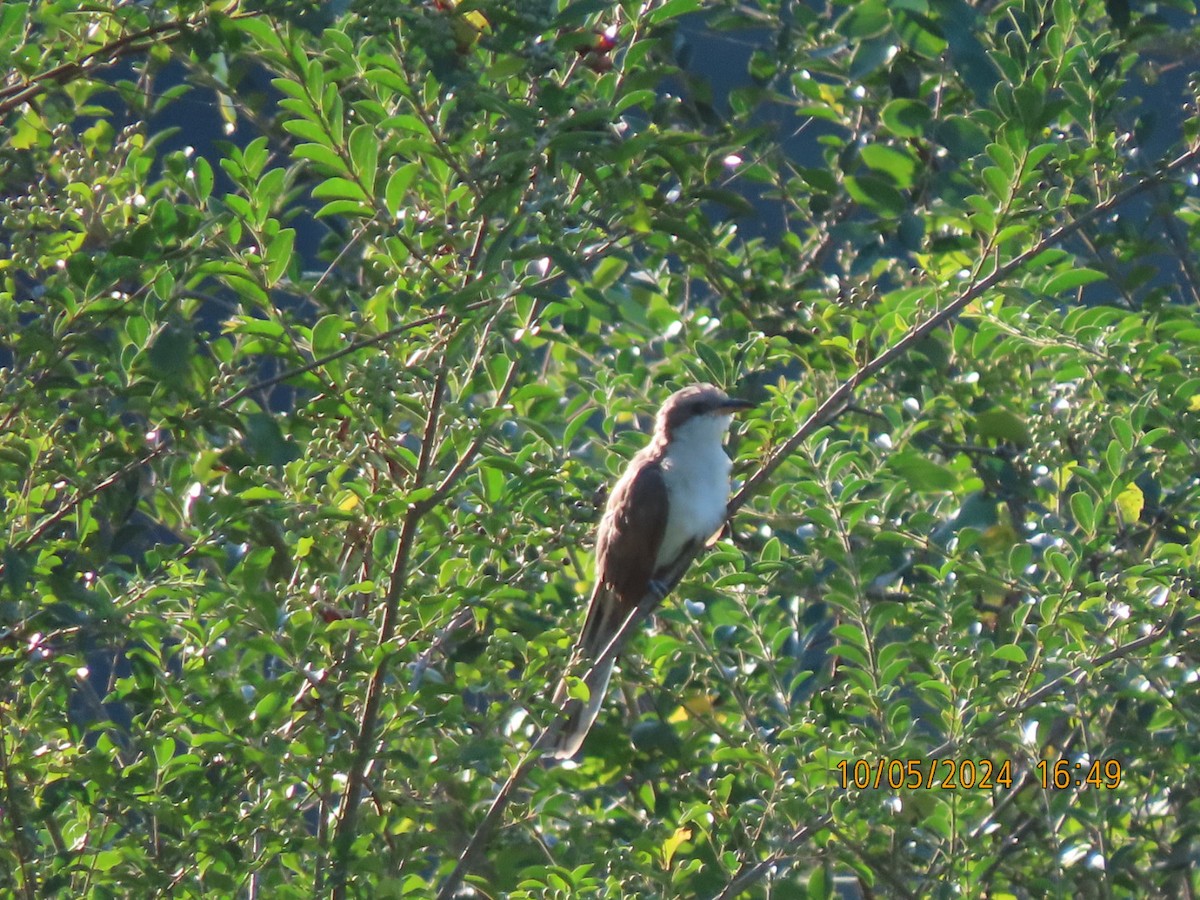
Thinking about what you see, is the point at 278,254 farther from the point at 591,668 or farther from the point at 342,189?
the point at 591,668

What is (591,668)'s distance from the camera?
3598 mm

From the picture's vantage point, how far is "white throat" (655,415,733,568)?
5066 mm

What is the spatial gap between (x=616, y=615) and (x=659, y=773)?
109 centimetres

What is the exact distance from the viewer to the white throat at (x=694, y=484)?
507 centimetres

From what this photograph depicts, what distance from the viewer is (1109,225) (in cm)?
486

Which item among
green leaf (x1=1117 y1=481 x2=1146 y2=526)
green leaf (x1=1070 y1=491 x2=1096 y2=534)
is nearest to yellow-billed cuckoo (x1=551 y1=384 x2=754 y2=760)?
green leaf (x1=1117 y1=481 x2=1146 y2=526)

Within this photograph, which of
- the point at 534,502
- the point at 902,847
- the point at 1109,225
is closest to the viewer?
the point at 534,502

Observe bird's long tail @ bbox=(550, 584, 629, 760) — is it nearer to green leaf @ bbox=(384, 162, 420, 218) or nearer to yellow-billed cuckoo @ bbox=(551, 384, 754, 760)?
yellow-billed cuckoo @ bbox=(551, 384, 754, 760)

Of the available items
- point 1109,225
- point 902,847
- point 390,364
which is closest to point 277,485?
point 390,364

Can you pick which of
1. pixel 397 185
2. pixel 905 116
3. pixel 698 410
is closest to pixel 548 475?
pixel 397 185

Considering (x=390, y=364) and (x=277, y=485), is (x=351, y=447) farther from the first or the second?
(x=390, y=364)

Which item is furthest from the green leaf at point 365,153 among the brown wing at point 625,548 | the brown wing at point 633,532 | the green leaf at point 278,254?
the brown wing at point 633,532

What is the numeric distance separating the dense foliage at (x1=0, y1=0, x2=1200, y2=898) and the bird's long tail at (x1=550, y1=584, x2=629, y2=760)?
10 centimetres
